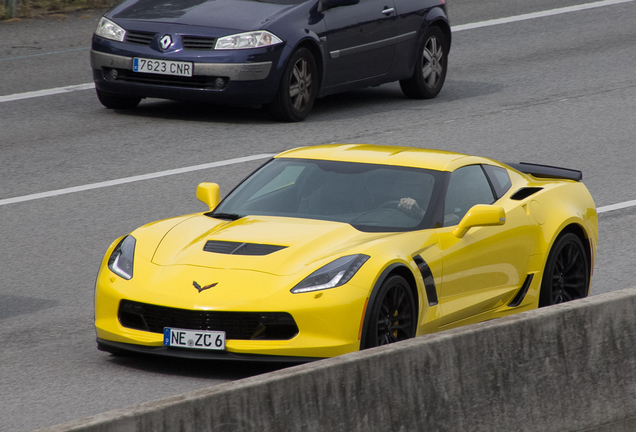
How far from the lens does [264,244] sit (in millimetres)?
6746

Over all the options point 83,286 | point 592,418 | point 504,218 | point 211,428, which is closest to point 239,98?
point 83,286

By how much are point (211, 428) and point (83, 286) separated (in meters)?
4.22

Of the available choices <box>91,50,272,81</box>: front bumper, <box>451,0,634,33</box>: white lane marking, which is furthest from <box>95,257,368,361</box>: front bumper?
<box>451,0,634,33</box>: white lane marking

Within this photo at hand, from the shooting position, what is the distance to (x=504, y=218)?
23.5 ft

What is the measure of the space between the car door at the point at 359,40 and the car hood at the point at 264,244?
6962 mm

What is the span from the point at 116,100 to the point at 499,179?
709cm

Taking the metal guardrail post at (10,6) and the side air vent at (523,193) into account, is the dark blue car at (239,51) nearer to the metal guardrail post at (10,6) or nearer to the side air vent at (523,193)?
the metal guardrail post at (10,6)

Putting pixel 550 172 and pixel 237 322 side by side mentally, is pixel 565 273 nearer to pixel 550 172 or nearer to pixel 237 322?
pixel 550 172

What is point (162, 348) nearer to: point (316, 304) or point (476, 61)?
point (316, 304)

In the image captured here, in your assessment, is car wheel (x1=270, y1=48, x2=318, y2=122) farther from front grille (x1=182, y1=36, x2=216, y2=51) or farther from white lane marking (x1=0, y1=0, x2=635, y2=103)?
white lane marking (x1=0, y1=0, x2=635, y2=103)

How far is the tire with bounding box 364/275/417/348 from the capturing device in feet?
21.0

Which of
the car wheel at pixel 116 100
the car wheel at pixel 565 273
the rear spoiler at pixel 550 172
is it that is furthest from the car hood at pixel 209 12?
the car wheel at pixel 565 273

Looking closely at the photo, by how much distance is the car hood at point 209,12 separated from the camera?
43.5 ft

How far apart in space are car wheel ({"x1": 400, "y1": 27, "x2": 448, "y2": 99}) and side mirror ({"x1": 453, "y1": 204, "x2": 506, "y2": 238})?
27.2 feet
